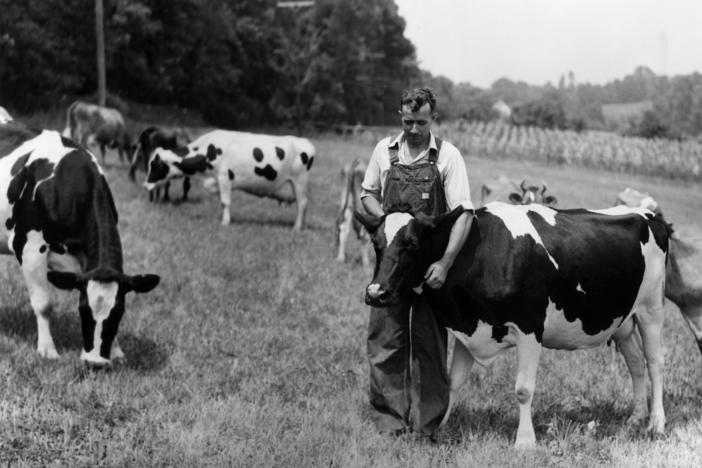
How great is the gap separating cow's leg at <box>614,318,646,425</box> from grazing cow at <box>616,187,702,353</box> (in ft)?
2.53

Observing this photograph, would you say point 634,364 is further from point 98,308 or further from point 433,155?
point 98,308

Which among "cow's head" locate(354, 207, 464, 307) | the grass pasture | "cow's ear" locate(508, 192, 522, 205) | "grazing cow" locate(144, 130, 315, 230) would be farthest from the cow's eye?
"grazing cow" locate(144, 130, 315, 230)

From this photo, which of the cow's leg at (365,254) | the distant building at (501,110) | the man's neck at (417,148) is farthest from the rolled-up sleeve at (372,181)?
the distant building at (501,110)

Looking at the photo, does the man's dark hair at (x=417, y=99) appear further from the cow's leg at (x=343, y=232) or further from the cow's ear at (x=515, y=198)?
the cow's leg at (x=343, y=232)

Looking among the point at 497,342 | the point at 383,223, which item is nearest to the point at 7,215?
the point at 383,223

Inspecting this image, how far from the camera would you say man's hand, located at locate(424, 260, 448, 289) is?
16.1ft

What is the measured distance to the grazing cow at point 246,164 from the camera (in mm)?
15148

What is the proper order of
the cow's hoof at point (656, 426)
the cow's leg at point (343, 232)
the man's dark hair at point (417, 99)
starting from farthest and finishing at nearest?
the cow's leg at point (343, 232)
the cow's hoof at point (656, 426)
the man's dark hair at point (417, 99)

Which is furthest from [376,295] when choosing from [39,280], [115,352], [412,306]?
[39,280]

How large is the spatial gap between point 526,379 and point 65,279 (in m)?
3.96

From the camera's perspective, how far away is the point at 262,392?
6215mm

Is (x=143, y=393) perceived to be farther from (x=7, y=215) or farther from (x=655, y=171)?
(x=655, y=171)

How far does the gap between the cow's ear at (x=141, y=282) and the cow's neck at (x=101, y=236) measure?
6.5 inches

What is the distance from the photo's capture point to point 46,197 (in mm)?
6859
